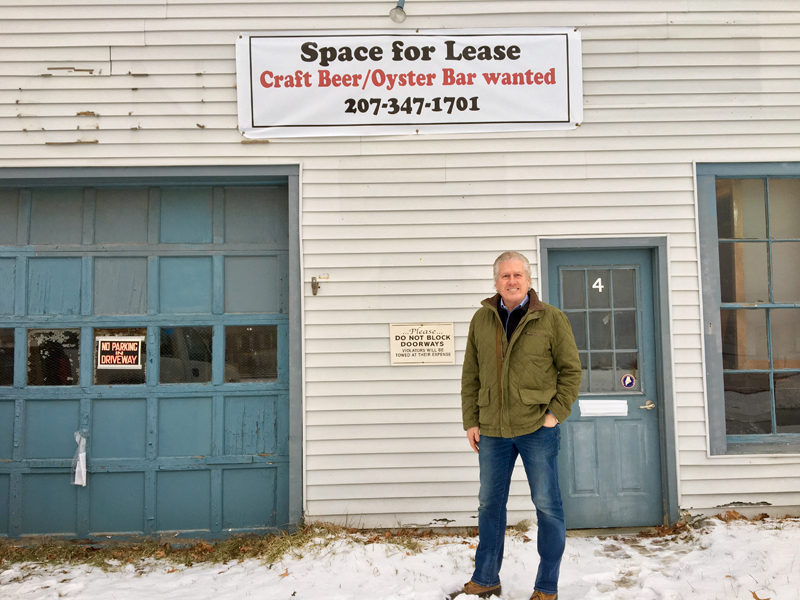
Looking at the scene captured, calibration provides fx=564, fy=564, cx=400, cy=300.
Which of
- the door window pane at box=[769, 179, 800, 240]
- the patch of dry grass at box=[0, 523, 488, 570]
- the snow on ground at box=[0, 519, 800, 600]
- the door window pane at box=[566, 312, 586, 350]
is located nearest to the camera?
the snow on ground at box=[0, 519, 800, 600]

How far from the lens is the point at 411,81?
14.9 feet

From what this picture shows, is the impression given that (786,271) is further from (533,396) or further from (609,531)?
(533,396)

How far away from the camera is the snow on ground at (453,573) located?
3406mm

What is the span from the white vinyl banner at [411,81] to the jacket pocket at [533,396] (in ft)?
7.86

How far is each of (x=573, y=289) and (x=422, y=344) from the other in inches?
52.2

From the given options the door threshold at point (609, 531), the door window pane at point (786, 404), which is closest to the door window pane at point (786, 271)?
the door window pane at point (786, 404)

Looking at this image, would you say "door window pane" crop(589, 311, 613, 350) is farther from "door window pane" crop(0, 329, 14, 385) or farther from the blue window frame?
"door window pane" crop(0, 329, 14, 385)

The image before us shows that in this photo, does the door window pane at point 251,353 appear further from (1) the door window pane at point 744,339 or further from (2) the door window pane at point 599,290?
(1) the door window pane at point 744,339

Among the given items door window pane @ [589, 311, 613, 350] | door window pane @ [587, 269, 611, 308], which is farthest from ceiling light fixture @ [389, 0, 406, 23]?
door window pane @ [589, 311, 613, 350]

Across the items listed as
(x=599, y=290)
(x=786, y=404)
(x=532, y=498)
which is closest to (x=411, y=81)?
(x=599, y=290)

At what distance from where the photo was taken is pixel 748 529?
4113mm

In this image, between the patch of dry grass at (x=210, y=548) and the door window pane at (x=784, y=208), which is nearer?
the patch of dry grass at (x=210, y=548)

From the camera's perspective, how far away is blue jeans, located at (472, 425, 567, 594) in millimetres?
3012

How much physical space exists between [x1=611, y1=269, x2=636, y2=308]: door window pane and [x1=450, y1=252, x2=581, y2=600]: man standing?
1.74 metres
